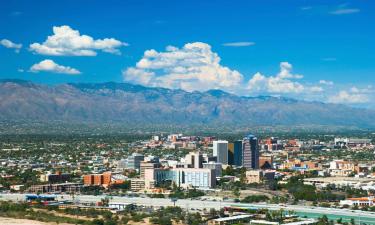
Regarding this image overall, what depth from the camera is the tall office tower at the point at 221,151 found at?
389 feet

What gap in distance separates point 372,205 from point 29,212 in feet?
109

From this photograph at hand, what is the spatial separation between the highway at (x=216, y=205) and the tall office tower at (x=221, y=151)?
38005 millimetres

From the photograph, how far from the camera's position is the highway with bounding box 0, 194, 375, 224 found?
67012 mm

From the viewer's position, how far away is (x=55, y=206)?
232ft

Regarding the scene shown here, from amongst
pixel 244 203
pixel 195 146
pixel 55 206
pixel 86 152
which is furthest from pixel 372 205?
pixel 195 146

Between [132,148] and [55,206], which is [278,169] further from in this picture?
[55,206]

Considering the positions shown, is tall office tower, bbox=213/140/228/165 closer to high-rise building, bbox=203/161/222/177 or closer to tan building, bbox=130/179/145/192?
high-rise building, bbox=203/161/222/177

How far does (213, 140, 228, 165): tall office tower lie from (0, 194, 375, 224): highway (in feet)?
125

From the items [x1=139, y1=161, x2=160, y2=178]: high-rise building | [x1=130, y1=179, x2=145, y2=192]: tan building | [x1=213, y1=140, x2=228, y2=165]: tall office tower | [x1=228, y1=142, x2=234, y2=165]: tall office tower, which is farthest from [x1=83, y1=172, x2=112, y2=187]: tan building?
[x1=228, y1=142, x2=234, y2=165]: tall office tower

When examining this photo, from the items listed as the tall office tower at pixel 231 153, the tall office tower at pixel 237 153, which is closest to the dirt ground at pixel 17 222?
the tall office tower at pixel 237 153

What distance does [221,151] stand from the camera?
393 ft

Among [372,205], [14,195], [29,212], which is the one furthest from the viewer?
[14,195]

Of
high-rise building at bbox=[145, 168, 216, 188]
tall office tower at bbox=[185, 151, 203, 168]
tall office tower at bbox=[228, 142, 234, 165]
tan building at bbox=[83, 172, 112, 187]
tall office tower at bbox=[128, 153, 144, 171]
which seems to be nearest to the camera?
tan building at bbox=[83, 172, 112, 187]

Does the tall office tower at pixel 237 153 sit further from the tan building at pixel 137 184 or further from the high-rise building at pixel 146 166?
the tan building at pixel 137 184
